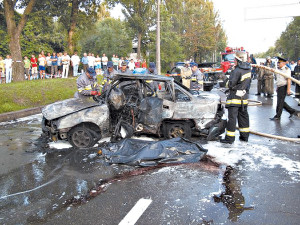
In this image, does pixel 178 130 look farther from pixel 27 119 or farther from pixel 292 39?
pixel 292 39

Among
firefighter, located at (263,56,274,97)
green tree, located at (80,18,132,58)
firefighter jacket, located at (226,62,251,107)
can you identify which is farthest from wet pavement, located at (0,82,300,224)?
green tree, located at (80,18,132,58)

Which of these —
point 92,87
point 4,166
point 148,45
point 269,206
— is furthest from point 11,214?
point 148,45

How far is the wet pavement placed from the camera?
3.41 metres

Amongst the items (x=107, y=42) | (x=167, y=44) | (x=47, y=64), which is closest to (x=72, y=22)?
(x=47, y=64)

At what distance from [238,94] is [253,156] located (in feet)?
4.85

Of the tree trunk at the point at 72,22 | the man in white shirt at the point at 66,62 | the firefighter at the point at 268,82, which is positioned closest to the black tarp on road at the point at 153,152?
the firefighter at the point at 268,82

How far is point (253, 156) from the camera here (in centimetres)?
546

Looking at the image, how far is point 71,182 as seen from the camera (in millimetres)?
4441

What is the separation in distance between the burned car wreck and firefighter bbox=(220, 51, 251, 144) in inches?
12.3

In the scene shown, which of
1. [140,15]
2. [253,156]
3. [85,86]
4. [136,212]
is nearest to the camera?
[136,212]

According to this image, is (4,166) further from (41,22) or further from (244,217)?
(41,22)

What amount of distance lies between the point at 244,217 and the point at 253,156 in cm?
230

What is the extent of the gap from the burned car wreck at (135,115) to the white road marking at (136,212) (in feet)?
8.87

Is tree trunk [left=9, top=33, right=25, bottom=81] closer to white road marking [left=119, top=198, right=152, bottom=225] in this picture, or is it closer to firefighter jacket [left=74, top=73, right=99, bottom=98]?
firefighter jacket [left=74, top=73, right=99, bottom=98]
